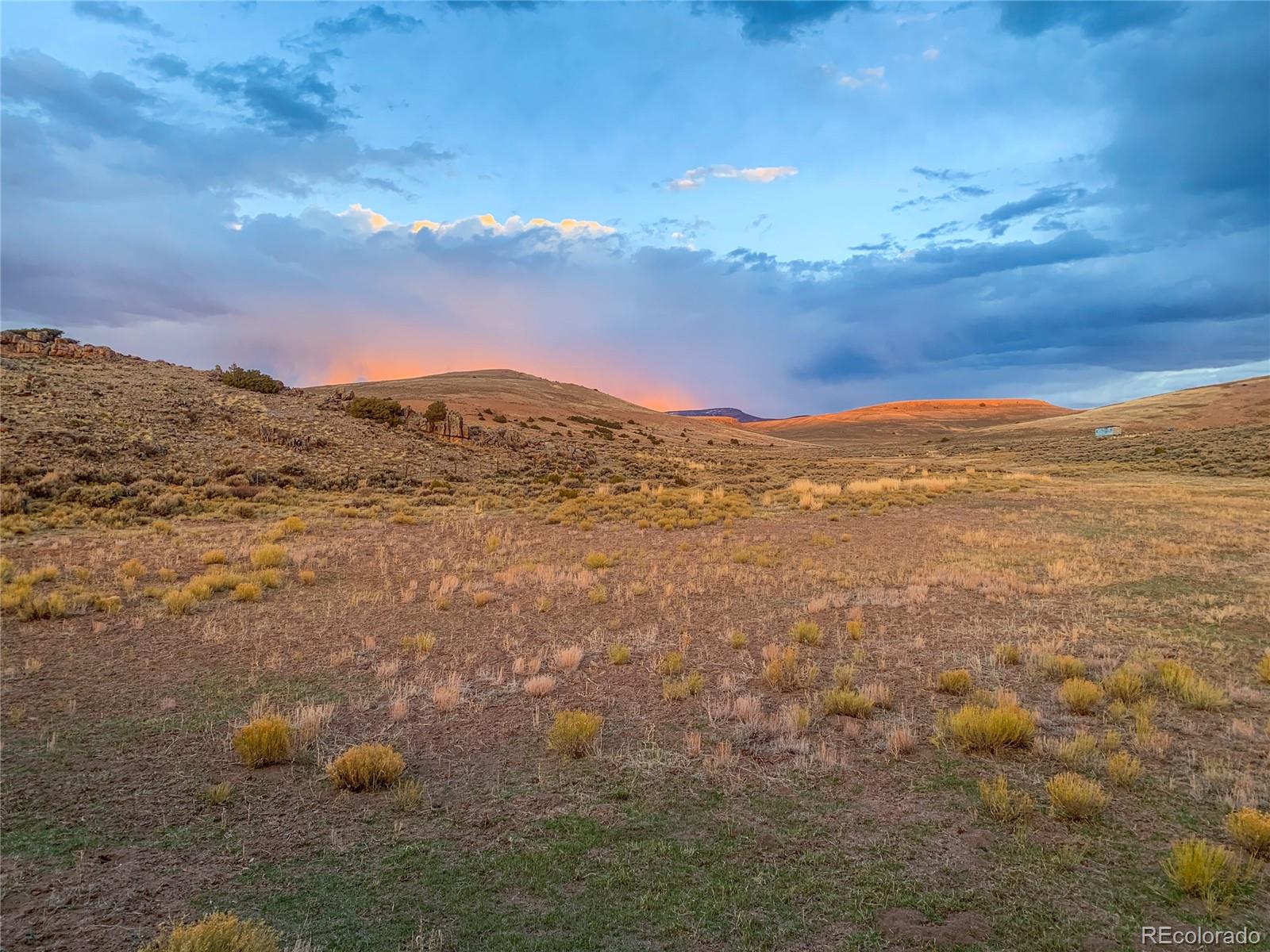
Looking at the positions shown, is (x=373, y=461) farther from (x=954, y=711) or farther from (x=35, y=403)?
(x=954, y=711)

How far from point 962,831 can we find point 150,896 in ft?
18.9

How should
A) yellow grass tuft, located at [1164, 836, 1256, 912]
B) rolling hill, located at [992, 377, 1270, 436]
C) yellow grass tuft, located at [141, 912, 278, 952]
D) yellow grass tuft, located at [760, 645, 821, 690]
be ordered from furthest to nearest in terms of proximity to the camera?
rolling hill, located at [992, 377, 1270, 436] < yellow grass tuft, located at [760, 645, 821, 690] < yellow grass tuft, located at [1164, 836, 1256, 912] < yellow grass tuft, located at [141, 912, 278, 952]

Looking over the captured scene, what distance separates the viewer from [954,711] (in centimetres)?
723

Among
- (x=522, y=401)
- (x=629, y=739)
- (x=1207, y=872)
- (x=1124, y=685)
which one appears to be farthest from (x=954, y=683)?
(x=522, y=401)

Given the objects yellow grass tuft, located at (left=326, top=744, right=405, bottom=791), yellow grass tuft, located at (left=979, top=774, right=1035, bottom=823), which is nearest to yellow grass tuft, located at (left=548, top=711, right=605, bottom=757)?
yellow grass tuft, located at (left=326, top=744, right=405, bottom=791)

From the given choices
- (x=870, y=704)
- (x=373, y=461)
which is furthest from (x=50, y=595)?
(x=373, y=461)

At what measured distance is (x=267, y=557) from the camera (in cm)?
1479

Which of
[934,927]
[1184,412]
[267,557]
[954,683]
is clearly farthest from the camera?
[1184,412]

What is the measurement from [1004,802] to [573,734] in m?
3.78

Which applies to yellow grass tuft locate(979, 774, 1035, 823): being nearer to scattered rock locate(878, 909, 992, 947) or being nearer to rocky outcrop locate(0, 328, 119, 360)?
scattered rock locate(878, 909, 992, 947)

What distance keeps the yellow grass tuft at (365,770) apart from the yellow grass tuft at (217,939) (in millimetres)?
1979

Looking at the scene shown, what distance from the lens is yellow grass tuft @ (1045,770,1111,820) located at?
510 centimetres

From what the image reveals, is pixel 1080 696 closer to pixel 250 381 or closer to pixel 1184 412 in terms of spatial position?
pixel 250 381

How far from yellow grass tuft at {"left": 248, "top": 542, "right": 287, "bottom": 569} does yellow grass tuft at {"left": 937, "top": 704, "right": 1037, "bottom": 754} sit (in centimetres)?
1394
